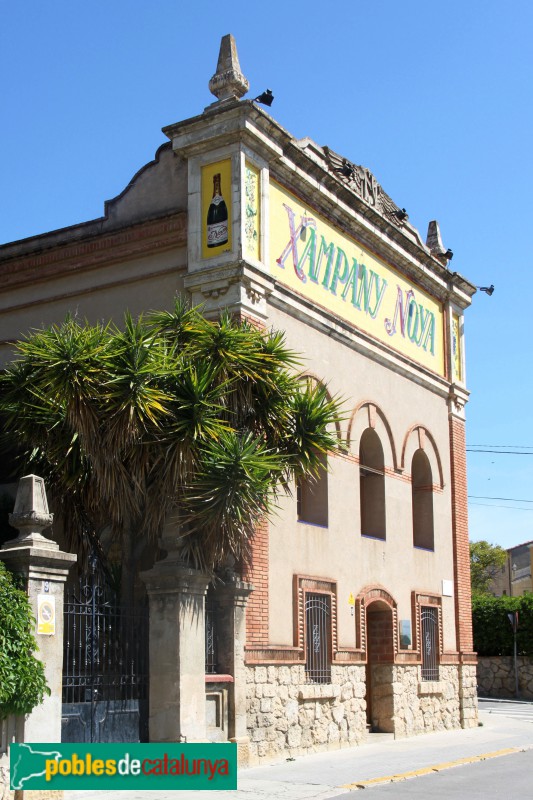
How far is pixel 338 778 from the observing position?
49.7ft

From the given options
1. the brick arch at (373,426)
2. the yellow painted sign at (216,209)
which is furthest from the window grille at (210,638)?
the yellow painted sign at (216,209)

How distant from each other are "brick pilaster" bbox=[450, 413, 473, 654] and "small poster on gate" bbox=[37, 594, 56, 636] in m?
14.2

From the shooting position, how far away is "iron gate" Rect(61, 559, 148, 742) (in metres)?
13.1

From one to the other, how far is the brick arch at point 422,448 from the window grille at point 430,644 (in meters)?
2.90

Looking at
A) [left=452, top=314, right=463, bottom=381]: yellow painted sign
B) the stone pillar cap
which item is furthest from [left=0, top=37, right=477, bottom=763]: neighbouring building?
the stone pillar cap

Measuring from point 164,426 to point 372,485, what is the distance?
8.49 meters

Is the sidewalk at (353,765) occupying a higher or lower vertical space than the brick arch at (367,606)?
lower

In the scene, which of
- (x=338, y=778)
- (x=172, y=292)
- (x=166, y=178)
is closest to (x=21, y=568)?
(x=338, y=778)

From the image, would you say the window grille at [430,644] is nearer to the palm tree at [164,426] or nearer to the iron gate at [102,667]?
the palm tree at [164,426]

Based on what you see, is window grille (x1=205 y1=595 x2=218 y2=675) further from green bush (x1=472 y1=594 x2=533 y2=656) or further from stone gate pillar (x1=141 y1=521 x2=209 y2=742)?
green bush (x1=472 y1=594 x2=533 y2=656)

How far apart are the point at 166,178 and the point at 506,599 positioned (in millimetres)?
25124

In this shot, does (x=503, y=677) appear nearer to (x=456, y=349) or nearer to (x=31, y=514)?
(x=456, y=349)

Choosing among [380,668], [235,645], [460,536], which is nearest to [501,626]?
[460,536]

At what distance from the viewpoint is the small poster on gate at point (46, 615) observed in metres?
11.8
